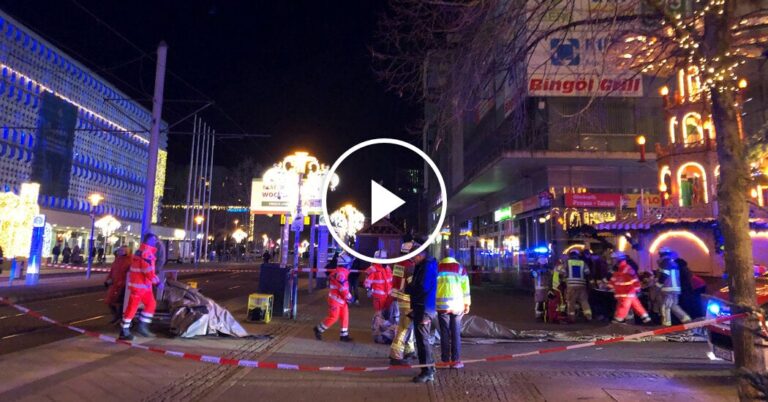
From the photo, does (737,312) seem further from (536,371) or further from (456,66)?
(456,66)

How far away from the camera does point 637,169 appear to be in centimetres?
2223

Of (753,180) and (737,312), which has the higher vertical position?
(753,180)

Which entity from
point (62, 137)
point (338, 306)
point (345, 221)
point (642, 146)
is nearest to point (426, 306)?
point (338, 306)

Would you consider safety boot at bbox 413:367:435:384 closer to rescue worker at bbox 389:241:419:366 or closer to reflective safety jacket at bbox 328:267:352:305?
rescue worker at bbox 389:241:419:366

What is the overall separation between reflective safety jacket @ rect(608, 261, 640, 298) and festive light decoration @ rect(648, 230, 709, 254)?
→ 601 centimetres

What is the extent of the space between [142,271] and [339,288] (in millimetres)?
3492

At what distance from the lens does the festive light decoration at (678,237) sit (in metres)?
15.8

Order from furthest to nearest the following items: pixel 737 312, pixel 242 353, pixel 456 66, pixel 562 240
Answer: pixel 562 240
pixel 242 353
pixel 456 66
pixel 737 312

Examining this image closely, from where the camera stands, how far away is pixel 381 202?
10.6 meters

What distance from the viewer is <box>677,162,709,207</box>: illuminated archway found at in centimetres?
1758

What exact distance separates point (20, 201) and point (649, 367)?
2941 centimetres

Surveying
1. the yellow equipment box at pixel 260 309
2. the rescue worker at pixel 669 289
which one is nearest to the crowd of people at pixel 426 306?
the yellow equipment box at pixel 260 309

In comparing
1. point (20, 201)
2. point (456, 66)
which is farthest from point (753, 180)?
point (20, 201)

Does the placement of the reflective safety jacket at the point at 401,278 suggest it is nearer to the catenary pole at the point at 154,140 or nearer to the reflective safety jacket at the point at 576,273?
the reflective safety jacket at the point at 576,273
